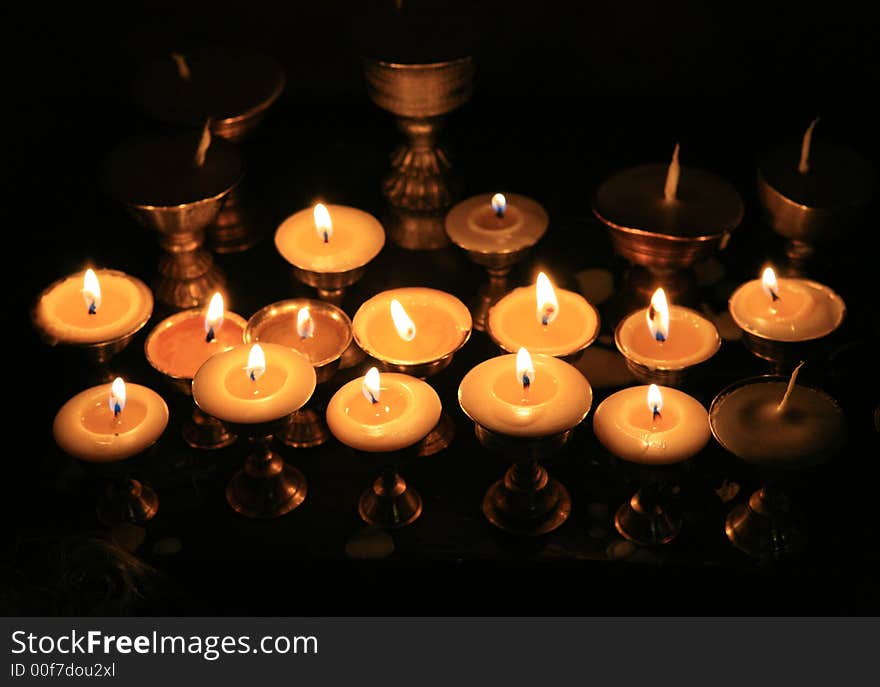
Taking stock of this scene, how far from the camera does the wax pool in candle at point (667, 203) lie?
1881mm

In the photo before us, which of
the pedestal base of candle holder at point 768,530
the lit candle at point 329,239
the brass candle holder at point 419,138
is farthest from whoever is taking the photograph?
the brass candle holder at point 419,138

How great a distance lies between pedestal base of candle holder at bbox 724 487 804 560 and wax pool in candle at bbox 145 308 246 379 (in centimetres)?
81

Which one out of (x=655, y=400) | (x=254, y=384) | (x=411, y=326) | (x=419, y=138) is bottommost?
(x=655, y=400)

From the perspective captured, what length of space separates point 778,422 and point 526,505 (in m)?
Answer: 0.37

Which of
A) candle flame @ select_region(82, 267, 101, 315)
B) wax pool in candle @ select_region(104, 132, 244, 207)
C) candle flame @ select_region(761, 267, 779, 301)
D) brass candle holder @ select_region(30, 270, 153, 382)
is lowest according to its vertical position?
candle flame @ select_region(761, 267, 779, 301)

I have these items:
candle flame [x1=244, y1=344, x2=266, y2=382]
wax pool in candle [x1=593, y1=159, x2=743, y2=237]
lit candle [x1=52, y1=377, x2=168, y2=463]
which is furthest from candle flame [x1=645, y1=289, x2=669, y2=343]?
lit candle [x1=52, y1=377, x2=168, y2=463]

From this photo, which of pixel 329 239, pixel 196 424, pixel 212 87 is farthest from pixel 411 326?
pixel 212 87

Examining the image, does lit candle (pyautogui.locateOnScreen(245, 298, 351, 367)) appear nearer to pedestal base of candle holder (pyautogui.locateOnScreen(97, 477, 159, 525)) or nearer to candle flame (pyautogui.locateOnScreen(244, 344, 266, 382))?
candle flame (pyautogui.locateOnScreen(244, 344, 266, 382))

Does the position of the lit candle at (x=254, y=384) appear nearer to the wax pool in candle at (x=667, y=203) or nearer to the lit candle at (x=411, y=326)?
the lit candle at (x=411, y=326)

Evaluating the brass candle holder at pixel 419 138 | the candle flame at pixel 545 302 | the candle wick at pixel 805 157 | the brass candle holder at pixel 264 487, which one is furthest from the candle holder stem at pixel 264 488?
the candle wick at pixel 805 157

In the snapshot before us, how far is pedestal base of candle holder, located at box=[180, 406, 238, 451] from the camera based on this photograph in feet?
5.82

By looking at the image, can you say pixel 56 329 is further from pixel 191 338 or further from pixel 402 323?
pixel 402 323

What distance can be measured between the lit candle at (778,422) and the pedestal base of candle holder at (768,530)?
12cm

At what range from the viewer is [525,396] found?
60.5 inches
